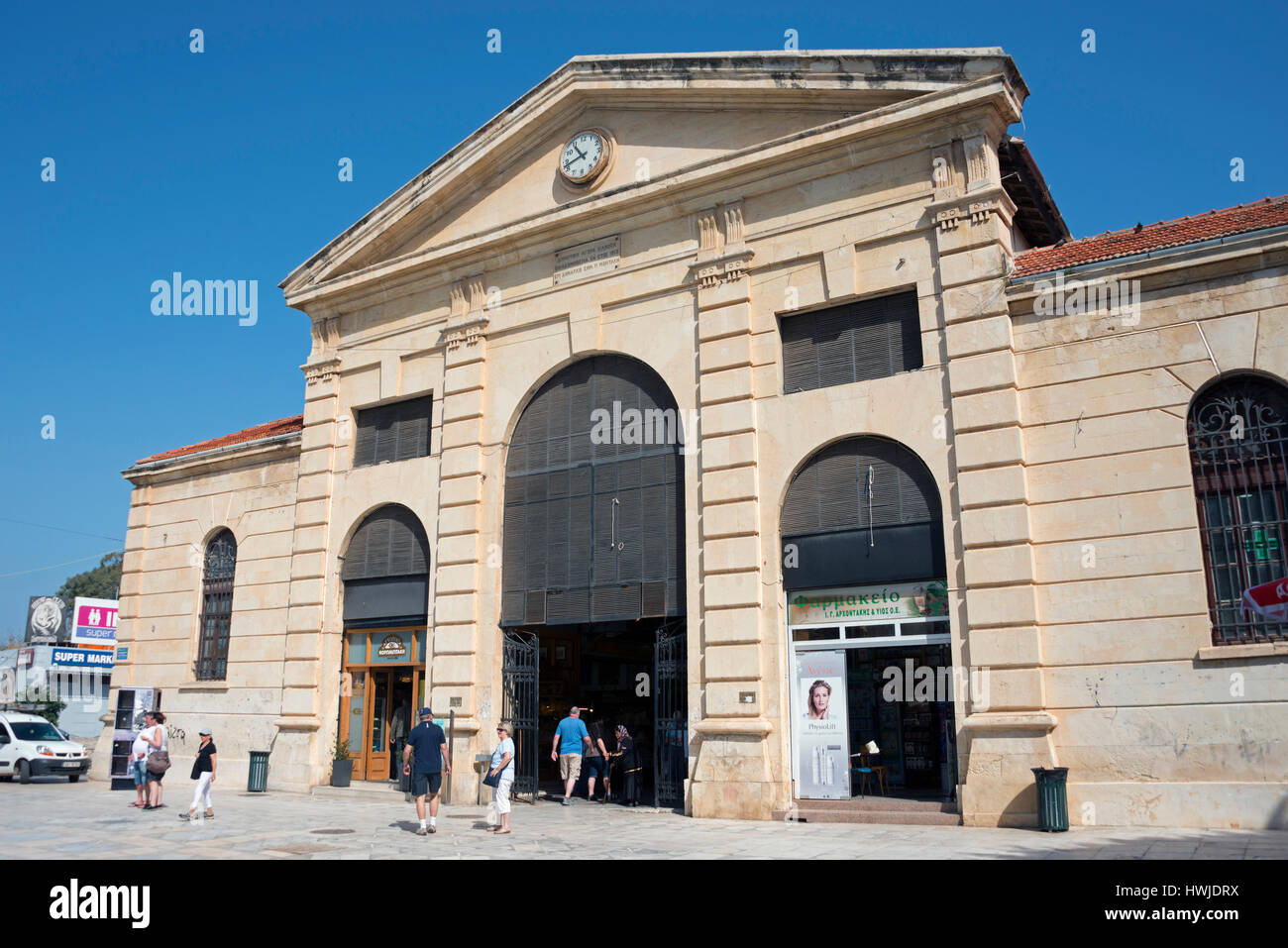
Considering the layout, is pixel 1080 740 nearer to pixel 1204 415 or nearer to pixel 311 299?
pixel 1204 415

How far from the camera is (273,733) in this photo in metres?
23.6

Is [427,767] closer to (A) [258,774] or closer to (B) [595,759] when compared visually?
(B) [595,759]

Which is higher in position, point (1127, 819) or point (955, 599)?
point (955, 599)

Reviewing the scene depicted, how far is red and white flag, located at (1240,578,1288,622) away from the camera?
45.4 ft

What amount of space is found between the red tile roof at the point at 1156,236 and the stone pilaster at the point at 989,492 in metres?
0.61

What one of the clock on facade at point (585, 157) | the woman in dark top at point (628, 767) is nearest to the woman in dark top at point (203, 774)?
the woman in dark top at point (628, 767)

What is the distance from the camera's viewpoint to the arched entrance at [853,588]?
Result: 54.7 feet

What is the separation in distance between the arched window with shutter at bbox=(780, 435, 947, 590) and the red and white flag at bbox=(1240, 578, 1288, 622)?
423 centimetres

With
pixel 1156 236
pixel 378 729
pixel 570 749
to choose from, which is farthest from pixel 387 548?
pixel 1156 236

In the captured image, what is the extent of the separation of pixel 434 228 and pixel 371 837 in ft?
46.3

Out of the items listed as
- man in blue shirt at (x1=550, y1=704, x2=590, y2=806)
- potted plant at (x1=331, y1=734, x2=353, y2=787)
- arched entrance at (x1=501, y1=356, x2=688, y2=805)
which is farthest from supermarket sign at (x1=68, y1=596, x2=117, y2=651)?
man in blue shirt at (x1=550, y1=704, x2=590, y2=806)

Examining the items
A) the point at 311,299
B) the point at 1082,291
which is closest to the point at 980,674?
the point at 1082,291

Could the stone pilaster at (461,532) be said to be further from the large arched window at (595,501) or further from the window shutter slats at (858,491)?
the window shutter slats at (858,491)

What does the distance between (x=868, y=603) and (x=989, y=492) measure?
273 centimetres
